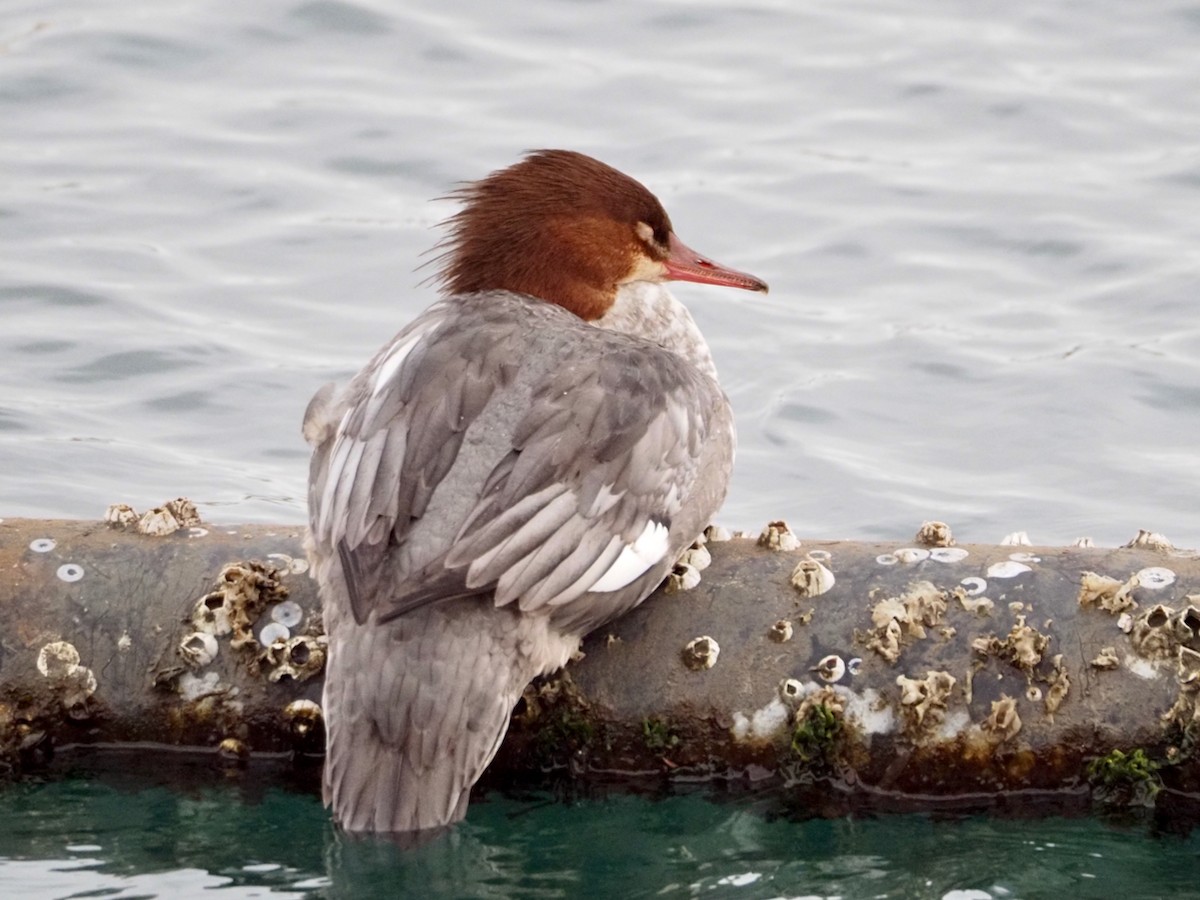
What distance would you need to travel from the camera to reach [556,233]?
6027 mm

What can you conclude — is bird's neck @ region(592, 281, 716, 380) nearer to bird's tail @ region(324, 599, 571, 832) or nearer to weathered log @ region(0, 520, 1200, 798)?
weathered log @ region(0, 520, 1200, 798)

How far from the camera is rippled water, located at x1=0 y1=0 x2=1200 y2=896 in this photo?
8.93 m

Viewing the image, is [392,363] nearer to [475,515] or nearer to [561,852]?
[475,515]

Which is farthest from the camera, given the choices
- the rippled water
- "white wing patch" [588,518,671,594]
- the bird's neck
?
the rippled water

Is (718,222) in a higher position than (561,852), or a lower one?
higher

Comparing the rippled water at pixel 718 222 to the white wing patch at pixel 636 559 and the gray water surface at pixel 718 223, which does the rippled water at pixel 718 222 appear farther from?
the white wing patch at pixel 636 559

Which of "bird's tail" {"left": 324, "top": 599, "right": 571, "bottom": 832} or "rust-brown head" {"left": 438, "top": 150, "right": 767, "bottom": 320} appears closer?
"bird's tail" {"left": 324, "top": 599, "right": 571, "bottom": 832}

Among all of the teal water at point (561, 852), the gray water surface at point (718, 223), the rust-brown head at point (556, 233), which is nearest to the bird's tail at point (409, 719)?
the teal water at point (561, 852)

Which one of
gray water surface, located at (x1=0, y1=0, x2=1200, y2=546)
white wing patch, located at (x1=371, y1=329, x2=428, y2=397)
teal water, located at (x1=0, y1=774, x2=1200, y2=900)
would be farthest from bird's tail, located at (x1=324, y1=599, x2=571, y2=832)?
gray water surface, located at (x1=0, y1=0, x2=1200, y2=546)

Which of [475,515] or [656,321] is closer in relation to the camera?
[475,515]

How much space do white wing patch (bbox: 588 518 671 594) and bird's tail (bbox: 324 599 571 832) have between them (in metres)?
0.33

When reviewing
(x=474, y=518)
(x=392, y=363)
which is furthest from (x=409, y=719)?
(x=392, y=363)

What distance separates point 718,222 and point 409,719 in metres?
6.92

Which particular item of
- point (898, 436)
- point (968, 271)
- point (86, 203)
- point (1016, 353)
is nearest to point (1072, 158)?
point (968, 271)
